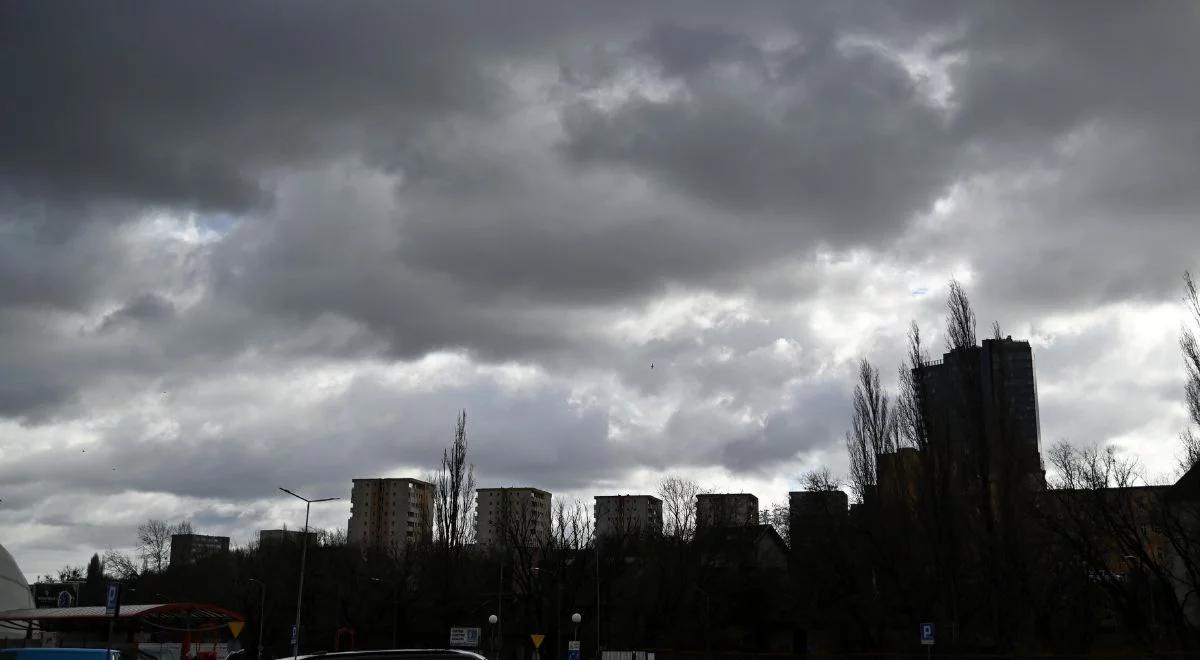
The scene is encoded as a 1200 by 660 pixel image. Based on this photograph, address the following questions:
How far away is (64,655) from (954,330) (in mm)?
48085

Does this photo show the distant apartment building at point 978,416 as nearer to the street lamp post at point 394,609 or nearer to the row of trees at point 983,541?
the row of trees at point 983,541

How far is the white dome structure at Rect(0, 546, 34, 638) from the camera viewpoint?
82.9m

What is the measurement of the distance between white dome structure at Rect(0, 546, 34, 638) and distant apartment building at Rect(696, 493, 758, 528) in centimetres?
5602

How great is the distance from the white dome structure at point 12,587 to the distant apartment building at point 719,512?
5602 centimetres

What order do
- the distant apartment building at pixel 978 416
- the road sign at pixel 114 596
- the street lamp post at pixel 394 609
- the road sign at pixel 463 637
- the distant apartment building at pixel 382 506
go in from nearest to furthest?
the road sign at pixel 114 596, the road sign at pixel 463 637, the distant apartment building at pixel 978 416, the street lamp post at pixel 394 609, the distant apartment building at pixel 382 506

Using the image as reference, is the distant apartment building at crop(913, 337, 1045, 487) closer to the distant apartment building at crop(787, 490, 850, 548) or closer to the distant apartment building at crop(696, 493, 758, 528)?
the distant apartment building at crop(787, 490, 850, 548)

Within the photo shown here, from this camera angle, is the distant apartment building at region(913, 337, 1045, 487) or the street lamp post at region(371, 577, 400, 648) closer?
the distant apartment building at region(913, 337, 1045, 487)

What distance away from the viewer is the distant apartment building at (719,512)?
231 feet

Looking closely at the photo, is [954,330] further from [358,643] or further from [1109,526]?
[358,643]

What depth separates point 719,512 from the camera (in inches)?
2830

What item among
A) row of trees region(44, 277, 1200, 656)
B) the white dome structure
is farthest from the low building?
the white dome structure

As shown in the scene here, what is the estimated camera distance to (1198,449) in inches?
1745

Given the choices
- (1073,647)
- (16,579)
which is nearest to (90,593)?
(16,579)

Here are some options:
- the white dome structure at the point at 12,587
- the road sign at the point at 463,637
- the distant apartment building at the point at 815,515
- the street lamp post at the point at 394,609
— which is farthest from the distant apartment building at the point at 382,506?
the road sign at the point at 463,637
